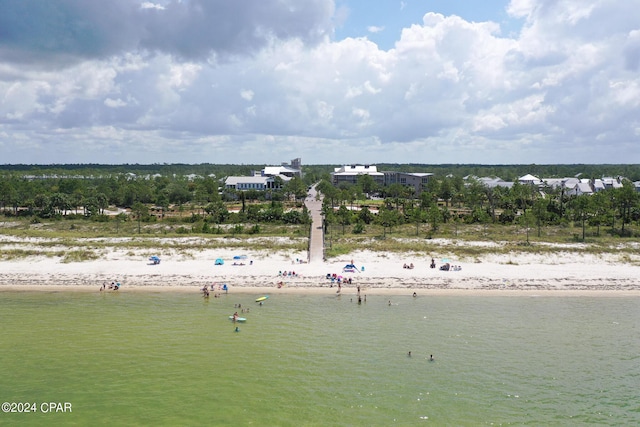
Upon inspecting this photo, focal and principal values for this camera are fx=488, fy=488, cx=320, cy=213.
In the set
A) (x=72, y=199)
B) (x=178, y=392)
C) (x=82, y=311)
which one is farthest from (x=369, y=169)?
(x=178, y=392)

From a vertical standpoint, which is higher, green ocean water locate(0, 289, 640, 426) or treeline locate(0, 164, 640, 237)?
treeline locate(0, 164, 640, 237)

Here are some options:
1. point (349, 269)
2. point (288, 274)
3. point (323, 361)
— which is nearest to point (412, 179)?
point (349, 269)

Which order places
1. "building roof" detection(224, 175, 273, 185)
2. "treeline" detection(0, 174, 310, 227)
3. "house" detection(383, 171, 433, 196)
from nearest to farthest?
"treeline" detection(0, 174, 310, 227), "house" detection(383, 171, 433, 196), "building roof" detection(224, 175, 273, 185)

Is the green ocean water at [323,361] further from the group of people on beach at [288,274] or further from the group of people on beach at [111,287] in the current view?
the group of people on beach at [288,274]

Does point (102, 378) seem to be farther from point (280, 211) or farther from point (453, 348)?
point (280, 211)

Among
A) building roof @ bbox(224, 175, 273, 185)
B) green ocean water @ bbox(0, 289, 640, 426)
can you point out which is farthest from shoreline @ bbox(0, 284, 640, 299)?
building roof @ bbox(224, 175, 273, 185)

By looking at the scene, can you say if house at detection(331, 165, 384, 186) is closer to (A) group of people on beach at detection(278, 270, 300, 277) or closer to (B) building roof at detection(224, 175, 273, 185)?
(B) building roof at detection(224, 175, 273, 185)

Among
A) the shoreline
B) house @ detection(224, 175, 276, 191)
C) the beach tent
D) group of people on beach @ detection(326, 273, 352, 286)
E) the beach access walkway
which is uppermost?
house @ detection(224, 175, 276, 191)

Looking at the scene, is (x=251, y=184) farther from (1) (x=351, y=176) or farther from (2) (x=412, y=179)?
(2) (x=412, y=179)
